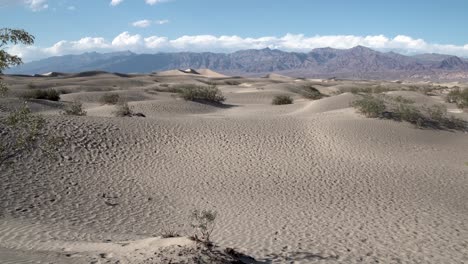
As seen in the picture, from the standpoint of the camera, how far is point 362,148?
19.6 metres

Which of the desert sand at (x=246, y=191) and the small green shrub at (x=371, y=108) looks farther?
the small green shrub at (x=371, y=108)

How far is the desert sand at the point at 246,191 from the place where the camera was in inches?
372

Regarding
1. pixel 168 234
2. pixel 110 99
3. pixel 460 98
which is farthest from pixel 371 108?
pixel 110 99

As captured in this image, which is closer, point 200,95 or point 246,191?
point 246,191

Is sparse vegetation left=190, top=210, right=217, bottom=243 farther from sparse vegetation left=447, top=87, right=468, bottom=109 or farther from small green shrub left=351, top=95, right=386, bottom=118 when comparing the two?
sparse vegetation left=447, top=87, right=468, bottom=109

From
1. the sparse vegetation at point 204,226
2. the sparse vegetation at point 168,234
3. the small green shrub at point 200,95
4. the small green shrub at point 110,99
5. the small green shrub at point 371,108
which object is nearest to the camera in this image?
the sparse vegetation at point 204,226

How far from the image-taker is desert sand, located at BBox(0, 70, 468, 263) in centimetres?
945

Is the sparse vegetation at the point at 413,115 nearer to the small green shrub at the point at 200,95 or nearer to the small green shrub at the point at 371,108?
the small green shrub at the point at 371,108

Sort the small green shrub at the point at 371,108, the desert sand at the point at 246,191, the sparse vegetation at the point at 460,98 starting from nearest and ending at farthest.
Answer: the desert sand at the point at 246,191, the small green shrub at the point at 371,108, the sparse vegetation at the point at 460,98

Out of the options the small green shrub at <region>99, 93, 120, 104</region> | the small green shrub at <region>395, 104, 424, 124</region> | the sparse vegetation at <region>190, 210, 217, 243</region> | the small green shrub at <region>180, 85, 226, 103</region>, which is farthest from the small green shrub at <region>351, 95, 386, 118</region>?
the small green shrub at <region>99, 93, 120, 104</region>

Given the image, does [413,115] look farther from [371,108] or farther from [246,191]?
[246,191]

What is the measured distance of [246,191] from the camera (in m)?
14.2

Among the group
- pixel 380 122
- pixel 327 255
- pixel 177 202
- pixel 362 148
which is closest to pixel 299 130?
pixel 362 148

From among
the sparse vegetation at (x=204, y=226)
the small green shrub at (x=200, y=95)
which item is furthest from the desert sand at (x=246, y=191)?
the small green shrub at (x=200, y=95)
